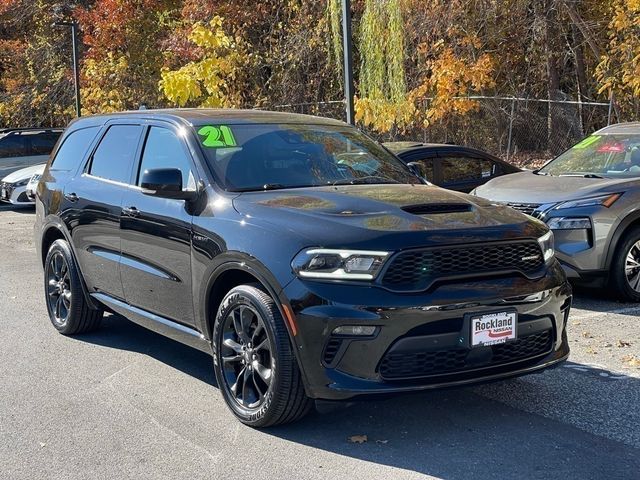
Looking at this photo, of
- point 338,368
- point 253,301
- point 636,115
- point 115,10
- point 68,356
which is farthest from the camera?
point 115,10

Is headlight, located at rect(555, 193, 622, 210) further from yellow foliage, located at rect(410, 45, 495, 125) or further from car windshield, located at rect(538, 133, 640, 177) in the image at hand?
yellow foliage, located at rect(410, 45, 495, 125)

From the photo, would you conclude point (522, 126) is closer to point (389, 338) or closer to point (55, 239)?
point (55, 239)

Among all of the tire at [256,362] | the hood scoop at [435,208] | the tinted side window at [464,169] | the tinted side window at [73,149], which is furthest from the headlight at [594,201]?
the tinted side window at [73,149]

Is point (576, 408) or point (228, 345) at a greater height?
point (228, 345)

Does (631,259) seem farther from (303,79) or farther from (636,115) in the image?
(303,79)

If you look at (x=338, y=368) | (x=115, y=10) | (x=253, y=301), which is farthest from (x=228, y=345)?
(x=115, y=10)

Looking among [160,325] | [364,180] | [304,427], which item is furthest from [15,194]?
[304,427]

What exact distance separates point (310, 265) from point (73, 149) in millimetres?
3694

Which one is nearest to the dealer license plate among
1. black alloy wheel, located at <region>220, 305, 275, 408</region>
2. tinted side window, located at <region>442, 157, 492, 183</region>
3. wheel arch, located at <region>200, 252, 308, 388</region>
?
Answer: wheel arch, located at <region>200, 252, 308, 388</region>

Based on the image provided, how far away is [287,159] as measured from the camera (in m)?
5.46

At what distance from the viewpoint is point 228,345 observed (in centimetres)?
477

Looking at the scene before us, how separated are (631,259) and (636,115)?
8651 mm

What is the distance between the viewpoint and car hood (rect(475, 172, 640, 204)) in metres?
7.68

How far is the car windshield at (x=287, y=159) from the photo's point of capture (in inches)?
207
